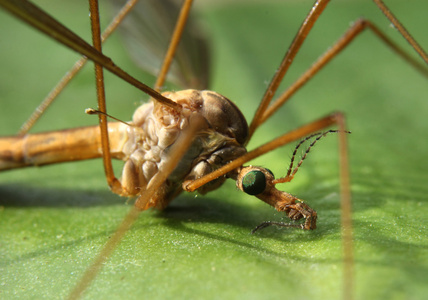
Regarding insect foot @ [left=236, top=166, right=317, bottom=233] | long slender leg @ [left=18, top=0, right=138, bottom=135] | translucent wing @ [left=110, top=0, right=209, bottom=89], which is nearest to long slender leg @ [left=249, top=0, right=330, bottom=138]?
insect foot @ [left=236, top=166, right=317, bottom=233]

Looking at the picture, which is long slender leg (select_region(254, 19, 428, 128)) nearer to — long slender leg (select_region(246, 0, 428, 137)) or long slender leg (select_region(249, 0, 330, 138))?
long slender leg (select_region(246, 0, 428, 137))

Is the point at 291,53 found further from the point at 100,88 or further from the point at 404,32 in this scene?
the point at 100,88

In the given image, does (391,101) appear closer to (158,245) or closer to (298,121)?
(298,121)

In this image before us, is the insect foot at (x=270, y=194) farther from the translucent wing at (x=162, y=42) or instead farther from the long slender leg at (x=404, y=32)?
the translucent wing at (x=162, y=42)

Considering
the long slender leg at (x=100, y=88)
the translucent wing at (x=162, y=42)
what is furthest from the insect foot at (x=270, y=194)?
the translucent wing at (x=162, y=42)

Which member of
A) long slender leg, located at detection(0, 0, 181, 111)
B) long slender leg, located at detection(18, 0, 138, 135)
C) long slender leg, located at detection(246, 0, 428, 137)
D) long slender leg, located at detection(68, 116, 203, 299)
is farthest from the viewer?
long slender leg, located at detection(18, 0, 138, 135)

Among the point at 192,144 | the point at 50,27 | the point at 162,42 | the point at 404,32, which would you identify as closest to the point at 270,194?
the point at 192,144
